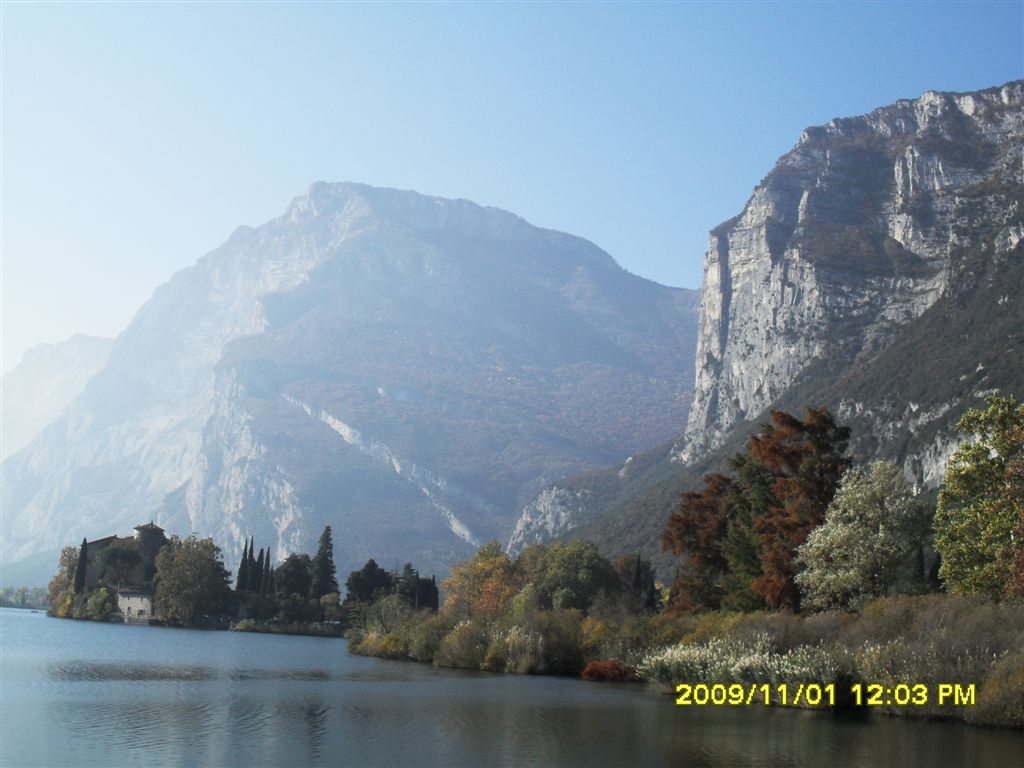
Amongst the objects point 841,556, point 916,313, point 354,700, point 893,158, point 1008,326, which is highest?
point 893,158

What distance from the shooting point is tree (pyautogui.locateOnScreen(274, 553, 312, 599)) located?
11994 centimetres

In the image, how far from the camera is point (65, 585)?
128 metres

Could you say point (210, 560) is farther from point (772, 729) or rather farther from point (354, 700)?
point (772, 729)

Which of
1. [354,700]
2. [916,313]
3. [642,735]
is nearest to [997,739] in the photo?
[642,735]

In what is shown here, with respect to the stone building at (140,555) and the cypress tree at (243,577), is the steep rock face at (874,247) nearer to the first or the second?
the cypress tree at (243,577)

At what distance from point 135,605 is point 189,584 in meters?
7.88

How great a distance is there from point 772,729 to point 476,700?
456 inches

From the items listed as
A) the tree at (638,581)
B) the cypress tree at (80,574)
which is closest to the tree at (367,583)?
the tree at (638,581)

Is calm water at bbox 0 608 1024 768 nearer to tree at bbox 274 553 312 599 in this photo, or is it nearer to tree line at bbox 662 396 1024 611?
tree line at bbox 662 396 1024 611

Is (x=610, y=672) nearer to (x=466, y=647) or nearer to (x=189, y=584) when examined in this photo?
(x=466, y=647)

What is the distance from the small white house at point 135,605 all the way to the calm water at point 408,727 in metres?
68.7

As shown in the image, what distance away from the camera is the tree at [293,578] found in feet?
393

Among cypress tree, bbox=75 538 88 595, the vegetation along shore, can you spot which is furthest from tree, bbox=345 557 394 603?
cypress tree, bbox=75 538 88 595

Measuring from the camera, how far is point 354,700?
3641 centimetres
